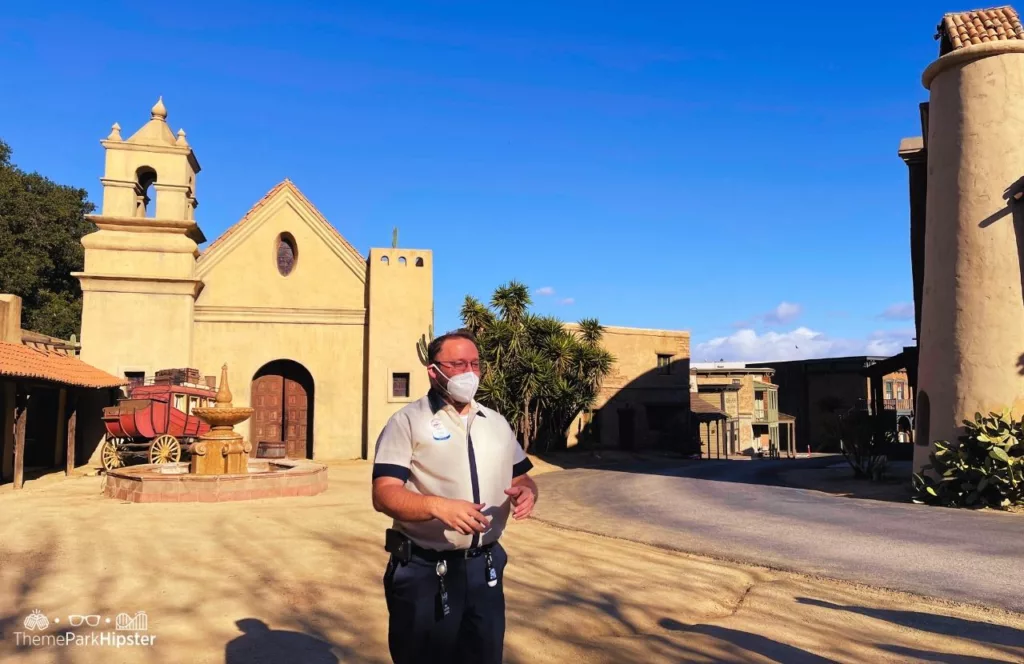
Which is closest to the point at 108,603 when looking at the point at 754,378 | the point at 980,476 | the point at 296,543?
the point at 296,543

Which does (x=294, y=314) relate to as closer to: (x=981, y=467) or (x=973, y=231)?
(x=973, y=231)

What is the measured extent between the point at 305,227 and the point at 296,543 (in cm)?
1751

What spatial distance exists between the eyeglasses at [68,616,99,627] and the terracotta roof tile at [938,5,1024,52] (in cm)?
1806

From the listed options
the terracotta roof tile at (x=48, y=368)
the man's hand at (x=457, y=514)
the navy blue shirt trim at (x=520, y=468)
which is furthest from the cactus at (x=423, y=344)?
the man's hand at (x=457, y=514)

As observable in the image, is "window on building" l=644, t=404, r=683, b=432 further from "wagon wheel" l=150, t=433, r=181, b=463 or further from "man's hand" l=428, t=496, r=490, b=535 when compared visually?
"man's hand" l=428, t=496, r=490, b=535

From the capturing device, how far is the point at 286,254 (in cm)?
2416

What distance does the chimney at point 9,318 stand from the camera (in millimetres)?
18062

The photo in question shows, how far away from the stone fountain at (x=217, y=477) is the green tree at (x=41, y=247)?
24.8 meters

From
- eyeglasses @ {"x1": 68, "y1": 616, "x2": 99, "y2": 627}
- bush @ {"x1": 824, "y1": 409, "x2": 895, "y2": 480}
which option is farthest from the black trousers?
bush @ {"x1": 824, "y1": 409, "x2": 895, "y2": 480}

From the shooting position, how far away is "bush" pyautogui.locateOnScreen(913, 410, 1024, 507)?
1290cm

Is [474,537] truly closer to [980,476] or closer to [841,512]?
[841,512]

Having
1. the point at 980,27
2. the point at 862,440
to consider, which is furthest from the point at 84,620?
the point at 980,27

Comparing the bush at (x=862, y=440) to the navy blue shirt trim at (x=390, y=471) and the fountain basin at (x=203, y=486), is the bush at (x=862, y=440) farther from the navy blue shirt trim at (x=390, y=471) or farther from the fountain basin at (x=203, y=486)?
the navy blue shirt trim at (x=390, y=471)

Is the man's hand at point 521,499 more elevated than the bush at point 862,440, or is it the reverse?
the man's hand at point 521,499
